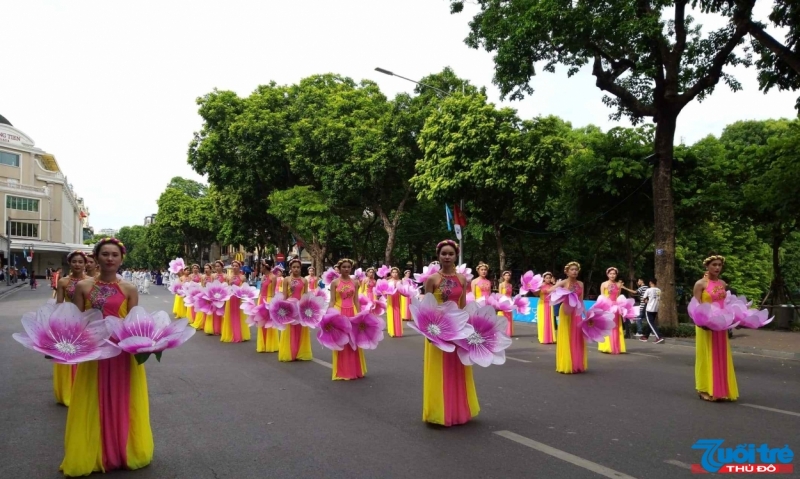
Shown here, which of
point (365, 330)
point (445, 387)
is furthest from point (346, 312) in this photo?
point (445, 387)

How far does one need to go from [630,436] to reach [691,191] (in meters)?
15.1

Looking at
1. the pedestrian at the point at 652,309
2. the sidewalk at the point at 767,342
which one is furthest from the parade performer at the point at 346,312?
the sidewalk at the point at 767,342

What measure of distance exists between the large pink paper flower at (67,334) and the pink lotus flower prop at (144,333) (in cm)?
8

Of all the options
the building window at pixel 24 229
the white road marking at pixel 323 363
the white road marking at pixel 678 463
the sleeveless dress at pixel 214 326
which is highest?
the building window at pixel 24 229

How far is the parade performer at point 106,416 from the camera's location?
4332 millimetres

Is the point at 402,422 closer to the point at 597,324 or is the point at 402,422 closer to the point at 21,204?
the point at 597,324

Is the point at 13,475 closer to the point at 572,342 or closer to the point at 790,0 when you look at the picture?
the point at 572,342

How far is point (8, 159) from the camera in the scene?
70.6 metres

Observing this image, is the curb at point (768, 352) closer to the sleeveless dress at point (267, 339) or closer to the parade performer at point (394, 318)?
the parade performer at point (394, 318)

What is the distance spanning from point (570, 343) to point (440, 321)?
4213 mm

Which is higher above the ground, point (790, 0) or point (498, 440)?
point (790, 0)

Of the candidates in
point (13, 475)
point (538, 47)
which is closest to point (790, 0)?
point (538, 47)

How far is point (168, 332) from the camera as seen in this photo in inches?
176

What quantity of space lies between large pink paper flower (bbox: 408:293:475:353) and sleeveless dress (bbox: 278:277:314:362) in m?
4.71
